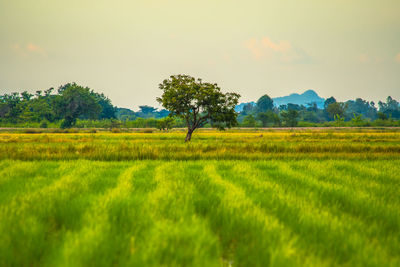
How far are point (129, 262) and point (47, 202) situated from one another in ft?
7.75

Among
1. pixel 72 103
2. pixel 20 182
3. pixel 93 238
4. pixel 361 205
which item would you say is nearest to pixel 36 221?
pixel 93 238

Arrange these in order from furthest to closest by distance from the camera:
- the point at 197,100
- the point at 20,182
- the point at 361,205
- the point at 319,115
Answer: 1. the point at 319,115
2. the point at 197,100
3. the point at 20,182
4. the point at 361,205

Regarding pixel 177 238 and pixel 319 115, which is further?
pixel 319 115

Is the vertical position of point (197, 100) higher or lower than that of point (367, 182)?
higher

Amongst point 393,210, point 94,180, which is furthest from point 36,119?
point 393,210

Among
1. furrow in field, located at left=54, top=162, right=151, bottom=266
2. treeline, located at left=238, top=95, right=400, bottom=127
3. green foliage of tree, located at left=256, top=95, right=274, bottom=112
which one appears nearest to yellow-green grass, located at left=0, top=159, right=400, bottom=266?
furrow in field, located at left=54, top=162, right=151, bottom=266

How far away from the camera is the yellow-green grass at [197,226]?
207 cm

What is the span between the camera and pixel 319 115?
125 metres

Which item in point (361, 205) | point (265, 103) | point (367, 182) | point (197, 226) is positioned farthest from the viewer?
point (265, 103)

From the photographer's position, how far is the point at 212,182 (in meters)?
5.15

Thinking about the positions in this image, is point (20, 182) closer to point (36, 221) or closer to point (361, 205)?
point (36, 221)

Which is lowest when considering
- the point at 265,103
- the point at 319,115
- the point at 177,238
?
the point at 177,238

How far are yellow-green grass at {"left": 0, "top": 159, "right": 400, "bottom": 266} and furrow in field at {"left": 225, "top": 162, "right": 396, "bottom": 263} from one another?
13mm

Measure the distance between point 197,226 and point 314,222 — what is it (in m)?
1.62
